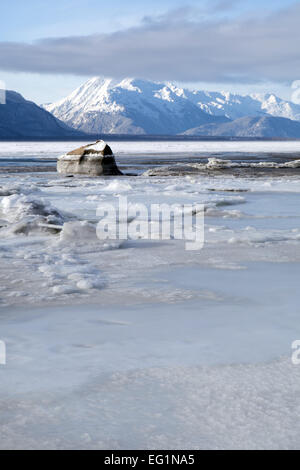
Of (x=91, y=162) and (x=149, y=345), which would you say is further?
(x=91, y=162)

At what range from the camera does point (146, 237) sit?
7.43m

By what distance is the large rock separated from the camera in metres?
24.0

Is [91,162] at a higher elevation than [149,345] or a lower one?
higher

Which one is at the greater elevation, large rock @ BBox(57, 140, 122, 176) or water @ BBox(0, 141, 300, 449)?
large rock @ BBox(57, 140, 122, 176)

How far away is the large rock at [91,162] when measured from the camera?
2396cm

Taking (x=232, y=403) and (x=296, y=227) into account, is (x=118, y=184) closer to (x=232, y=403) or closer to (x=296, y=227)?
(x=296, y=227)

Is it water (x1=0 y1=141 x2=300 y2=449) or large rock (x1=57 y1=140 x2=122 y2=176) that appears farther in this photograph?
large rock (x1=57 y1=140 x2=122 y2=176)

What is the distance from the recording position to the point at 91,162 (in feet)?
80.2

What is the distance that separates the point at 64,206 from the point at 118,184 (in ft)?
16.1

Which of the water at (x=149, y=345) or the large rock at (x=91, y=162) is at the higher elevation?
the large rock at (x=91, y=162)

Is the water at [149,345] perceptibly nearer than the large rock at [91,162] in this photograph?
Yes

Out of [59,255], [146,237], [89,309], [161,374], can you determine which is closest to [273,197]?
[146,237]
